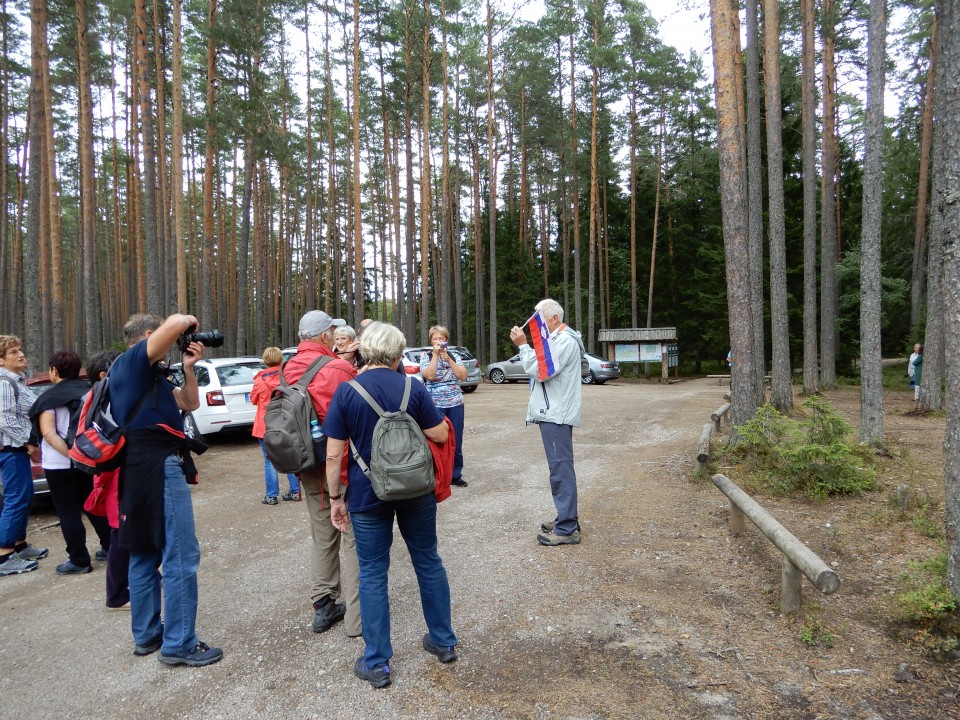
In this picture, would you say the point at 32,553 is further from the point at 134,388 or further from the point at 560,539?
the point at 560,539

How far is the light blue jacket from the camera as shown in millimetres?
4715

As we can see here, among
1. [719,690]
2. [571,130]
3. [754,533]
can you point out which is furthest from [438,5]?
[719,690]

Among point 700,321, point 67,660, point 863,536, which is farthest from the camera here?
point 700,321

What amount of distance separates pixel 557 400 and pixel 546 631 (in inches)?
74.7

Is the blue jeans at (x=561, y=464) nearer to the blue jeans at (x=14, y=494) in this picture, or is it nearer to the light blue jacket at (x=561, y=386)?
the light blue jacket at (x=561, y=386)

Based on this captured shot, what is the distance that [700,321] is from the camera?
97.2ft

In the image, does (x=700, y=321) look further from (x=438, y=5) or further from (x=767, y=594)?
(x=767, y=594)

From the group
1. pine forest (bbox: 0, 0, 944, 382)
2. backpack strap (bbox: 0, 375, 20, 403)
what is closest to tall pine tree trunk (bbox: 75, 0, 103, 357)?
pine forest (bbox: 0, 0, 944, 382)

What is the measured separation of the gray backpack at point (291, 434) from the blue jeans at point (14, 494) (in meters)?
2.96

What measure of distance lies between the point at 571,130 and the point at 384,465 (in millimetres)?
25909

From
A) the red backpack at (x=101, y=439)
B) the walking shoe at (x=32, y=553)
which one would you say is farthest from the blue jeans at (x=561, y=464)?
the walking shoe at (x=32, y=553)

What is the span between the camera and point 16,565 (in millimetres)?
4734

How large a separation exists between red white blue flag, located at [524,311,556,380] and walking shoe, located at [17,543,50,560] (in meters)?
4.75

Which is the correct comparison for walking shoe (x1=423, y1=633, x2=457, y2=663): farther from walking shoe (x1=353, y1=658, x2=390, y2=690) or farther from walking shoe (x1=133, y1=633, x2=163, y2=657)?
walking shoe (x1=133, y1=633, x2=163, y2=657)
